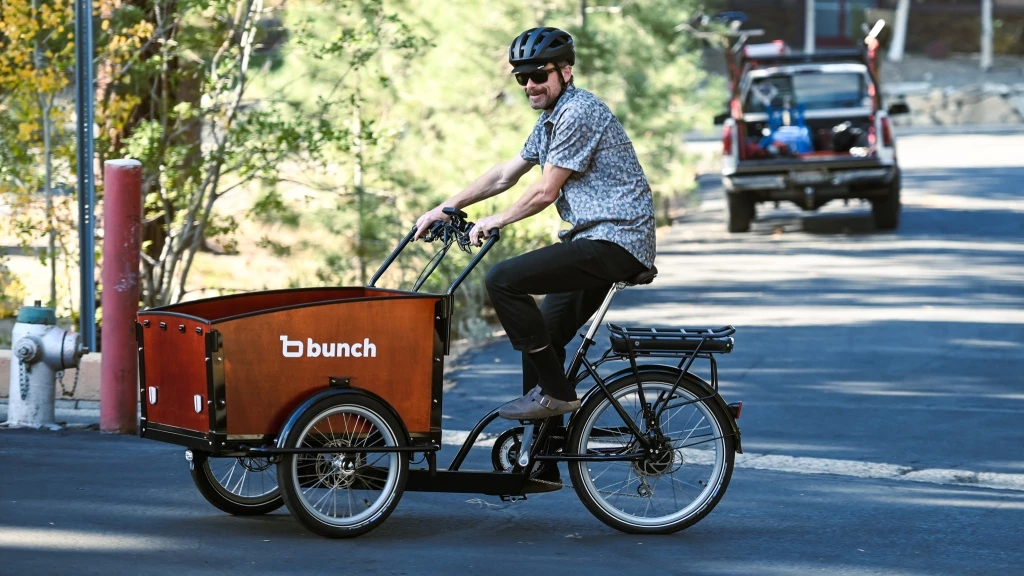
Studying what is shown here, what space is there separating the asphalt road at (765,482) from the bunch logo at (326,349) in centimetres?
73

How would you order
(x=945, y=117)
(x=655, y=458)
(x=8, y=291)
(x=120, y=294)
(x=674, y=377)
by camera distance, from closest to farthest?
(x=674, y=377) → (x=655, y=458) → (x=120, y=294) → (x=8, y=291) → (x=945, y=117)

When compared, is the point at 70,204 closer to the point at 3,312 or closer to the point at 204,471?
the point at 3,312

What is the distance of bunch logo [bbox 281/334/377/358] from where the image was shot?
5953 millimetres

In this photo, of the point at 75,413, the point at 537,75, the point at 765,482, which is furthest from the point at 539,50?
the point at 75,413

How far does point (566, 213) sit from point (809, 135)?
14.6 m

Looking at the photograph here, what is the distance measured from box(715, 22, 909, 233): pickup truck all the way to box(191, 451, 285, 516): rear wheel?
551 inches

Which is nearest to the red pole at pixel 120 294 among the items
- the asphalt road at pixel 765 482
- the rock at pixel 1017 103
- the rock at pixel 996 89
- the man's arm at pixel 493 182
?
the asphalt road at pixel 765 482

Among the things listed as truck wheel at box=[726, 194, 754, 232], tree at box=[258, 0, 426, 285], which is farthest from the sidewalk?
truck wheel at box=[726, 194, 754, 232]

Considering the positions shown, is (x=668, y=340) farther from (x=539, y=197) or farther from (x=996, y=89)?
(x=996, y=89)

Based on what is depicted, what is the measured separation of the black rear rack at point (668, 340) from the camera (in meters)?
6.21

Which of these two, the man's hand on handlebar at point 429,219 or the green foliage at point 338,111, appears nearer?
the man's hand on handlebar at point 429,219

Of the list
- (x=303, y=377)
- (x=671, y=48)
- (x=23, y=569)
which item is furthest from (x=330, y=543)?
(x=671, y=48)

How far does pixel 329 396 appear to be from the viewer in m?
5.94

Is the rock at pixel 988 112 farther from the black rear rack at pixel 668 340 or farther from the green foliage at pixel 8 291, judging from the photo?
the black rear rack at pixel 668 340
